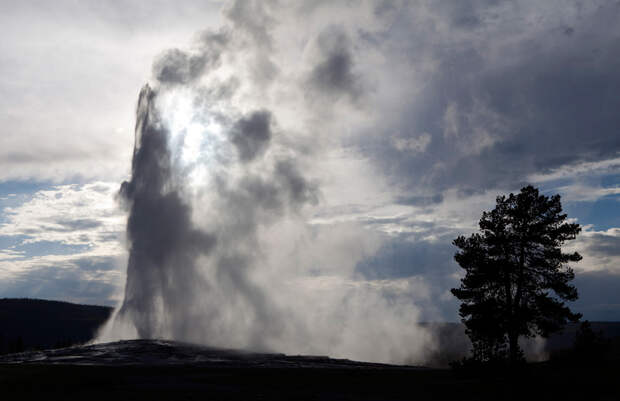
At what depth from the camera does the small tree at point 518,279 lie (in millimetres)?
31281

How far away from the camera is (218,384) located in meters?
25.1

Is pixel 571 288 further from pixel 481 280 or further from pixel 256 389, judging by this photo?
pixel 256 389

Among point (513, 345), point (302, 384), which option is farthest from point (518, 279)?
point (302, 384)

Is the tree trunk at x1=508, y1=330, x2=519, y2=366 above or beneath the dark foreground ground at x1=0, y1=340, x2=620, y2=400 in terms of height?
above

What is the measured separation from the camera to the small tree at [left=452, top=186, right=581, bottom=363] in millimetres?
31281

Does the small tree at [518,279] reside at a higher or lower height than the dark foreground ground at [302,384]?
higher

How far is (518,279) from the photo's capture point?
32031 mm

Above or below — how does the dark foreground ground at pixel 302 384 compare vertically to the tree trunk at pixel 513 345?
below

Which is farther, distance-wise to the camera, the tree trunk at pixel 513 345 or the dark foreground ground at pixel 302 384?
the tree trunk at pixel 513 345

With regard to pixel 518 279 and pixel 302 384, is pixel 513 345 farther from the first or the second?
pixel 302 384

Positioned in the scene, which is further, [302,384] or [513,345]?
[513,345]

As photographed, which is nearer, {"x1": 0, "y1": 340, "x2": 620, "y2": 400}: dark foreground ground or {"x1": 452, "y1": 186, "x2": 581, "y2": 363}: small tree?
{"x1": 0, "y1": 340, "x2": 620, "y2": 400}: dark foreground ground

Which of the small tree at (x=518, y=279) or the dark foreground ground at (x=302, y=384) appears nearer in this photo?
the dark foreground ground at (x=302, y=384)

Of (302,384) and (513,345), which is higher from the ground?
(513,345)
